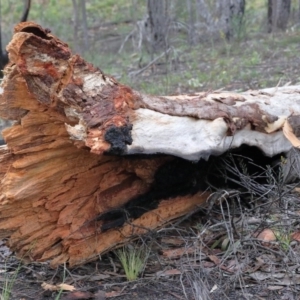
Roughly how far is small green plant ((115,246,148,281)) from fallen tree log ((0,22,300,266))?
0.11 meters

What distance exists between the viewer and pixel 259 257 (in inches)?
121

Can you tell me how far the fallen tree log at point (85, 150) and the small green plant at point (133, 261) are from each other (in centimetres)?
11

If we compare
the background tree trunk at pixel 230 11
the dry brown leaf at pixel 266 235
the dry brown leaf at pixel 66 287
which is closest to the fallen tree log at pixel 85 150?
the dry brown leaf at pixel 66 287

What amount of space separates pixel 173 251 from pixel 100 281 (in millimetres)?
428

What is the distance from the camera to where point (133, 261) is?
9.75 ft

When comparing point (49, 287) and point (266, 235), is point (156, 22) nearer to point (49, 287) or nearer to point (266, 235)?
point (266, 235)

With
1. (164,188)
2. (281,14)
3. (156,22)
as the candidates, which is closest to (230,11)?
(281,14)

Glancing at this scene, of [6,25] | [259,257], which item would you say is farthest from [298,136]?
[6,25]

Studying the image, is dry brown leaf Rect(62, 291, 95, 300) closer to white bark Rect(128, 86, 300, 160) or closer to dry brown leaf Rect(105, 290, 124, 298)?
dry brown leaf Rect(105, 290, 124, 298)

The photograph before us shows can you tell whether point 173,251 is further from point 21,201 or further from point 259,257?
point 21,201

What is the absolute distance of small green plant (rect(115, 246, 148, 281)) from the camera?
298 cm

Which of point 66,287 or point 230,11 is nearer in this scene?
point 66,287


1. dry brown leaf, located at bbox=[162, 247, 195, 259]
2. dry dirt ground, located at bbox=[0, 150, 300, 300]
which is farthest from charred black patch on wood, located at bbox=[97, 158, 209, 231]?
dry brown leaf, located at bbox=[162, 247, 195, 259]

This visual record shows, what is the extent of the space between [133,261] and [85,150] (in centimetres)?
60
